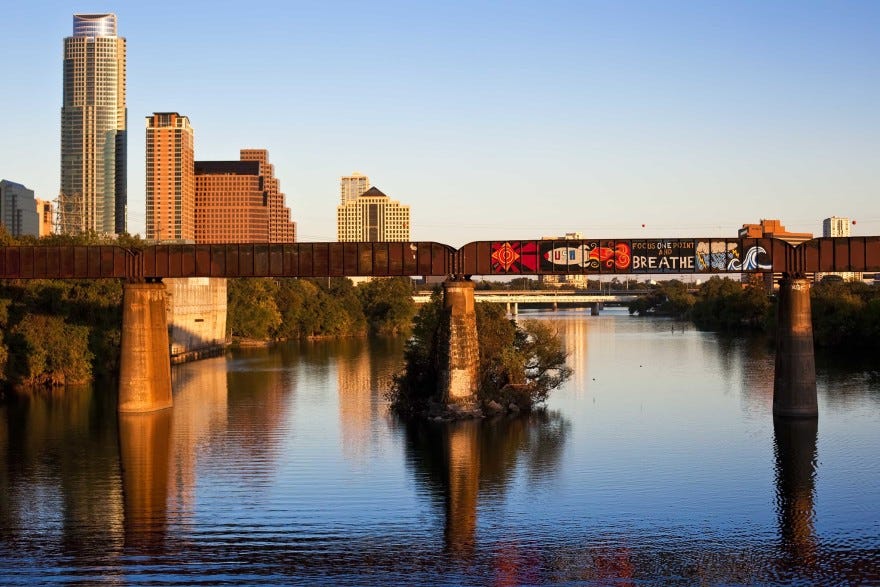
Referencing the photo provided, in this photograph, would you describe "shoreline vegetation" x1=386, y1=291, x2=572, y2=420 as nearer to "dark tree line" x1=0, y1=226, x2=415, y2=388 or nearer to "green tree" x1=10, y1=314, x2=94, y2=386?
"dark tree line" x1=0, y1=226, x2=415, y2=388

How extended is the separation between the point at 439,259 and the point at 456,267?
111 cm

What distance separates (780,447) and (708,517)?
1552 centimetres

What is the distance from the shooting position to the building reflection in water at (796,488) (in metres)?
34.5

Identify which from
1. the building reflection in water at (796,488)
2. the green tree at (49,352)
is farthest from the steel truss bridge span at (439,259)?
the green tree at (49,352)

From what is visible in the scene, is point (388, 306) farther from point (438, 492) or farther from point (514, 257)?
point (438, 492)

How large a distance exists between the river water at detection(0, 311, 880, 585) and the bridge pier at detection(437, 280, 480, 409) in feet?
7.94

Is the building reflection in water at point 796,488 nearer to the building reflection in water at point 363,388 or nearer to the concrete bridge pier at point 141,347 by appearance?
the building reflection in water at point 363,388

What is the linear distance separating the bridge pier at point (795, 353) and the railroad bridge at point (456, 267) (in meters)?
0.06

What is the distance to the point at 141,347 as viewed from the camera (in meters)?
61.9

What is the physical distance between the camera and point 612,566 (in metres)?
32.6

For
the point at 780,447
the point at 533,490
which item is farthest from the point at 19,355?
the point at 780,447

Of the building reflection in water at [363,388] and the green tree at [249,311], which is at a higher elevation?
the green tree at [249,311]

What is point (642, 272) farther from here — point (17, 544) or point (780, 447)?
point (17, 544)

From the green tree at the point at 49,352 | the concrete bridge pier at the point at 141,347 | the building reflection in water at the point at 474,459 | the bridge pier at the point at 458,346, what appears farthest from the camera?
the green tree at the point at 49,352
